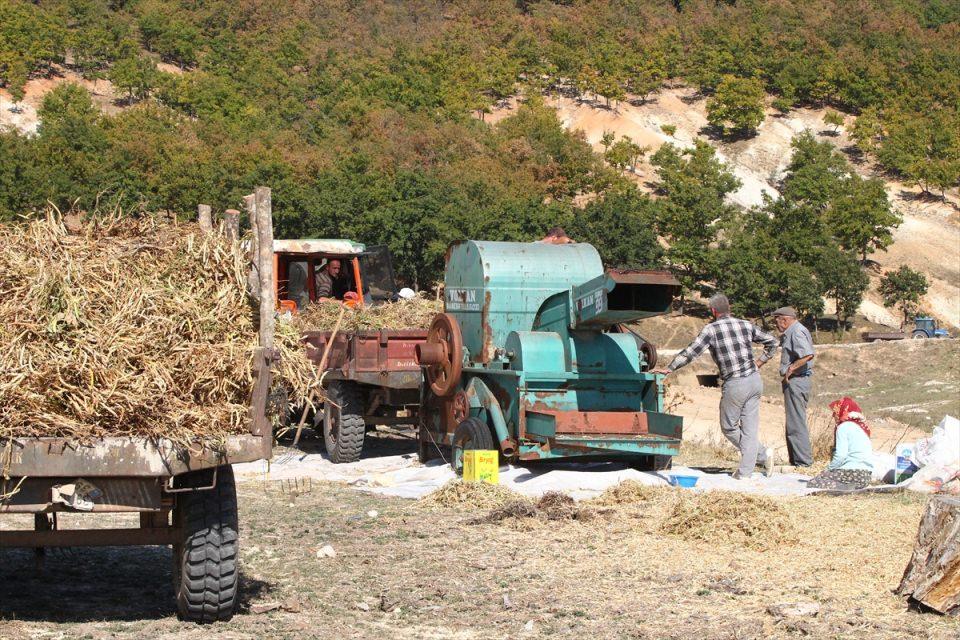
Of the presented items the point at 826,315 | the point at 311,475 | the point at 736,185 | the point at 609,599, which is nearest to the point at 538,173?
the point at 736,185

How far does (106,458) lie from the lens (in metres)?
5.60

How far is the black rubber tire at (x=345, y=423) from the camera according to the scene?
46.6ft

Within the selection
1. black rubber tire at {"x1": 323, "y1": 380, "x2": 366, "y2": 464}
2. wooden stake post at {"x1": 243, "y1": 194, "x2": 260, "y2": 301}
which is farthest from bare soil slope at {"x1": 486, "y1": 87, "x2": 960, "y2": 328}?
wooden stake post at {"x1": 243, "y1": 194, "x2": 260, "y2": 301}

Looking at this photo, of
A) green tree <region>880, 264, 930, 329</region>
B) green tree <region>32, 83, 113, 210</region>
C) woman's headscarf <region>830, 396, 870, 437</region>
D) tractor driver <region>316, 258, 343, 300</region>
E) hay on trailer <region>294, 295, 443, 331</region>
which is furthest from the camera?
green tree <region>880, 264, 930, 329</region>

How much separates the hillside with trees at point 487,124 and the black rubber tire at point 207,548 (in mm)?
26112

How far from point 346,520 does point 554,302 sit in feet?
12.2

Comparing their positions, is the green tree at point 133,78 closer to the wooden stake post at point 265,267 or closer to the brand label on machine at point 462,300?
the brand label on machine at point 462,300

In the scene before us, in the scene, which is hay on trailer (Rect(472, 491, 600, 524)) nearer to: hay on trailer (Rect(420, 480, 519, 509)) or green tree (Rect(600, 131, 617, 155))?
hay on trailer (Rect(420, 480, 519, 509))

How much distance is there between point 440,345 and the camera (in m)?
12.7

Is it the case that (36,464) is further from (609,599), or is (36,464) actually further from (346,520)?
(346,520)

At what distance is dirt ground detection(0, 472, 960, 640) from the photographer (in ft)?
20.3

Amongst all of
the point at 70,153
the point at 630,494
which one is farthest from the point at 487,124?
the point at 630,494

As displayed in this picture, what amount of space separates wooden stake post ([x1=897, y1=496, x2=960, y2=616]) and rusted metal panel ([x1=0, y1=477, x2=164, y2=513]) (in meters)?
3.97

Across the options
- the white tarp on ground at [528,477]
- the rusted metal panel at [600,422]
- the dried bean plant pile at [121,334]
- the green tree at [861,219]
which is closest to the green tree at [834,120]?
the green tree at [861,219]
